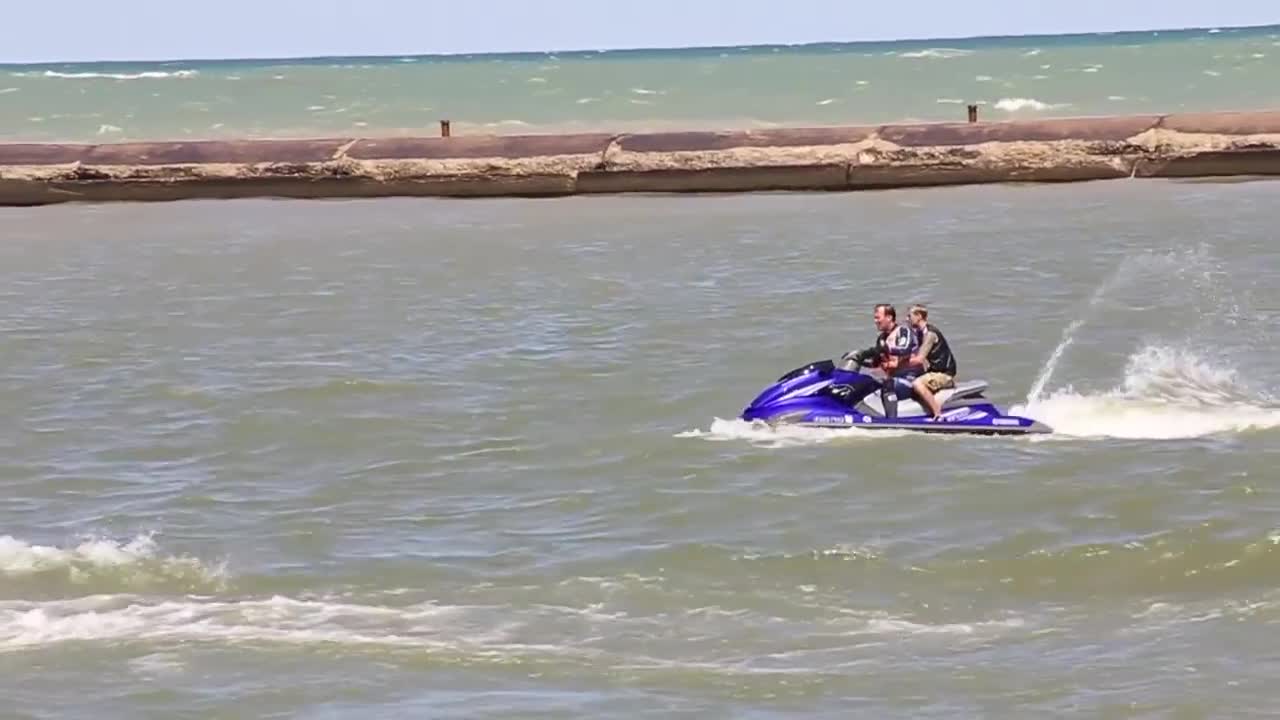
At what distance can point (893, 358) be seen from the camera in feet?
51.9

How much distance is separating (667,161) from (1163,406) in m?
14.5

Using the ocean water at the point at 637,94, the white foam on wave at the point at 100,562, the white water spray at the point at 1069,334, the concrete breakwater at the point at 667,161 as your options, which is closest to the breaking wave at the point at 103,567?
the white foam on wave at the point at 100,562

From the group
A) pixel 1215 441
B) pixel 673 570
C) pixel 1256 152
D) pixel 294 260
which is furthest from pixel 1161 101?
pixel 673 570

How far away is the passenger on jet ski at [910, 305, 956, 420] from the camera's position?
51.3ft

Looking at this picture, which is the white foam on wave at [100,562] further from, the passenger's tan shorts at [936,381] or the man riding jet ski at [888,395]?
the passenger's tan shorts at [936,381]

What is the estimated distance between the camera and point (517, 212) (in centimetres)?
2925

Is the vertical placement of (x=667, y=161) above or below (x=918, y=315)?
above

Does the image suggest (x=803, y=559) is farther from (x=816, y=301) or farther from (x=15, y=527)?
(x=816, y=301)

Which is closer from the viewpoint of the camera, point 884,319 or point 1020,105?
point 884,319

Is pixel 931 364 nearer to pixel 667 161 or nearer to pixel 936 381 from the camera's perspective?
pixel 936 381

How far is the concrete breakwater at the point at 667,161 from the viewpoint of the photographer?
29.5m

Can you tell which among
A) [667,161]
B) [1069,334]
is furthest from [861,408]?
[667,161]

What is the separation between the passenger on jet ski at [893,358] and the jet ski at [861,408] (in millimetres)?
22

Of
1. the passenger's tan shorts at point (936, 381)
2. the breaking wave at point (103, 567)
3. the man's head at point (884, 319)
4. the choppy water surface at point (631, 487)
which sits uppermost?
the man's head at point (884, 319)
